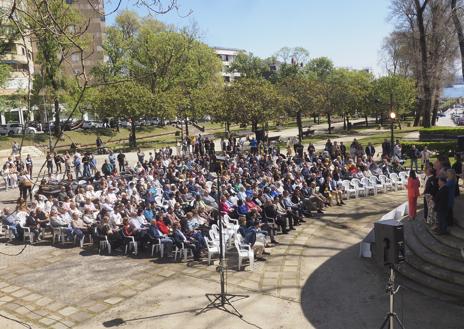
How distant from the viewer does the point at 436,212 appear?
10.7 metres

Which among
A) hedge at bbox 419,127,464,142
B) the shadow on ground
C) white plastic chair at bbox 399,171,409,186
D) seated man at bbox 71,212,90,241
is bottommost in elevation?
the shadow on ground

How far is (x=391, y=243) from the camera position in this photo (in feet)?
23.5

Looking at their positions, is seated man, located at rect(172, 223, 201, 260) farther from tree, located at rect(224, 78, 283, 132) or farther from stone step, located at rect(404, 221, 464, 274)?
tree, located at rect(224, 78, 283, 132)

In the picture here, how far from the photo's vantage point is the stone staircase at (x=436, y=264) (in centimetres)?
909

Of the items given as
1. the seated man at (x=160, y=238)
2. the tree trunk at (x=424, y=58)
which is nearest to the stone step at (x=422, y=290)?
the seated man at (x=160, y=238)

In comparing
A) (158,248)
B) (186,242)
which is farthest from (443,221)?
(158,248)

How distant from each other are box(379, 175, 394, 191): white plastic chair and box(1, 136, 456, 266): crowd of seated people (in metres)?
0.63

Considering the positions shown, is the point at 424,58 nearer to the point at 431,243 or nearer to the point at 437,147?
the point at 437,147

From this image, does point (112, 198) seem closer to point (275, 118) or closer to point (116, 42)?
point (275, 118)

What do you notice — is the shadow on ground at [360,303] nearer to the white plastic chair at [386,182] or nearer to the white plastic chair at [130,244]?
the white plastic chair at [130,244]

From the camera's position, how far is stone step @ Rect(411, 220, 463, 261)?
968 centimetres

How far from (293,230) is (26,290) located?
314 inches

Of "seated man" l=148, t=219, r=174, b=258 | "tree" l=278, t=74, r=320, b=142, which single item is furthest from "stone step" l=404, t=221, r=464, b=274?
"tree" l=278, t=74, r=320, b=142

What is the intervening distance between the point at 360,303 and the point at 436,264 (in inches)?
82.3
